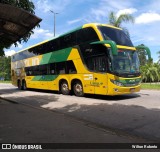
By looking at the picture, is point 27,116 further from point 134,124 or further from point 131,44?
point 131,44

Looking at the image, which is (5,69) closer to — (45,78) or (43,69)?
(43,69)

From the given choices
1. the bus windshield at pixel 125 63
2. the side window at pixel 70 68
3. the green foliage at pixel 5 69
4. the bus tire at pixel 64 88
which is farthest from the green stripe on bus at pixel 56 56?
the green foliage at pixel 5 69

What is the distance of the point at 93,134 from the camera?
5828 millimetres

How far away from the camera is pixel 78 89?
15.3 metres

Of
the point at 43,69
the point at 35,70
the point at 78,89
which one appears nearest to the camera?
the point at 78,89

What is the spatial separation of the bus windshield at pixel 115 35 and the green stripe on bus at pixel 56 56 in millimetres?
2946

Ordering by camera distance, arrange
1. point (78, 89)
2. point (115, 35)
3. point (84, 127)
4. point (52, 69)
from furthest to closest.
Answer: point (52, 69)
point (78, 89)
point (115, 35)
point (84, 127)

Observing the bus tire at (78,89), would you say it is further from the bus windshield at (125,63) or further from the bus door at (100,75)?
the bus windshield at (125,63)

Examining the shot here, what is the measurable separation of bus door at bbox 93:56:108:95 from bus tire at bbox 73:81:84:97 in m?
1.63

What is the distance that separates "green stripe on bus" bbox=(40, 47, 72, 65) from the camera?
16.0 metres

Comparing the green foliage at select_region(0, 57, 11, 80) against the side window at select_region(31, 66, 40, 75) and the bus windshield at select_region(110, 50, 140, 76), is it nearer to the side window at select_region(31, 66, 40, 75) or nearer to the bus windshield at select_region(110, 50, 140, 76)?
the side window at select_region(31, 66, 40, 75)

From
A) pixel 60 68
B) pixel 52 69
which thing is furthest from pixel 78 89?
pixel 52 69

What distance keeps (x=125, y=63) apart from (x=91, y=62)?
1889 millimetres

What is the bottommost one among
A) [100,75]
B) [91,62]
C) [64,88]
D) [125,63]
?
[64,88]
